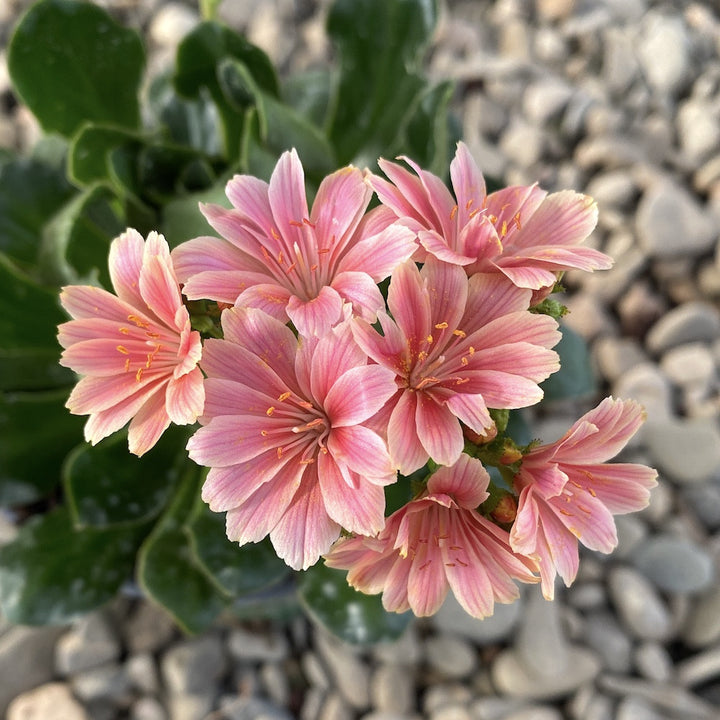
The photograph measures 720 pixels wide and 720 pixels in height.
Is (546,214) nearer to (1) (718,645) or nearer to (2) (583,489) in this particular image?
(2) (583,489)

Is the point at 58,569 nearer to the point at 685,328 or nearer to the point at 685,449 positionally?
the point at 685,449

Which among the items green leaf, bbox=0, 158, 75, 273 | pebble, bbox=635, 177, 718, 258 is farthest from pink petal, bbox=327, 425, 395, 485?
pebble, bbox=635, 177, 718, 258

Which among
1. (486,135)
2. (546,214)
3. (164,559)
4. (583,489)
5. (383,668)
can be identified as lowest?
(383,668)

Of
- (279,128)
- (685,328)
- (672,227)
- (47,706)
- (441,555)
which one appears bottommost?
(47,706)

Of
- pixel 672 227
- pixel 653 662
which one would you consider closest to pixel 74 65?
pixel 672 227

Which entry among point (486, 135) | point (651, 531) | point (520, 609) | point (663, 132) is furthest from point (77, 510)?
point (663, 132)

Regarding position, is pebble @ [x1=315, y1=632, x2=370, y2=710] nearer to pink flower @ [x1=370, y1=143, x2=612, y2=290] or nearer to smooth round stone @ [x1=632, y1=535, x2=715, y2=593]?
smooth round stone @ [x1=632, y1=535, x2=715, y2=593]
